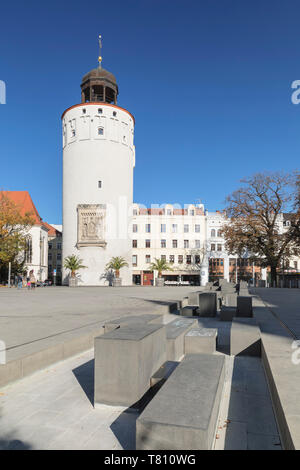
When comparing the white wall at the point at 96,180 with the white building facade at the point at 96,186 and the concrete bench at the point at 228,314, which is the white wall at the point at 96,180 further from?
the concrete bench at the point at 228,314

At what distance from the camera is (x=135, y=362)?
389 cm

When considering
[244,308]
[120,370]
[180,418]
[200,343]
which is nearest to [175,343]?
[200,343]

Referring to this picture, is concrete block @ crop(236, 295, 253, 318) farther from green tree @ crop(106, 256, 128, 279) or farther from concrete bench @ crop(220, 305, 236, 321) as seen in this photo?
green tree @ crop(106, 256, 128, 279)

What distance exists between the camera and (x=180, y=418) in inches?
104

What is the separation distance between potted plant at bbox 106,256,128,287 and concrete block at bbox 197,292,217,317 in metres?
28.4

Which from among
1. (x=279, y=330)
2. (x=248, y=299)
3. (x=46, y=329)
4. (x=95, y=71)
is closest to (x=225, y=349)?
(x=279, y=330)

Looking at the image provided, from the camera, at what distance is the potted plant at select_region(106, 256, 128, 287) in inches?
1559

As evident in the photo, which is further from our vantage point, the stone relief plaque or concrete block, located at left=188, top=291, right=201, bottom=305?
the stone relief plaque

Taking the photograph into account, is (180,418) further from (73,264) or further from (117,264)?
(73,264)

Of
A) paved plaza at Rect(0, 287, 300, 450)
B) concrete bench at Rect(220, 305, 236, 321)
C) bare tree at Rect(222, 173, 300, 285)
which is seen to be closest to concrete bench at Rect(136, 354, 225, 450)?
paved plaza at Rect(0, 287, 300, 450)

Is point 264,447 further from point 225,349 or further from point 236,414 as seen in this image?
point 225,349

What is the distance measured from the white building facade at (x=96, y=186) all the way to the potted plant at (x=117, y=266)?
55cm

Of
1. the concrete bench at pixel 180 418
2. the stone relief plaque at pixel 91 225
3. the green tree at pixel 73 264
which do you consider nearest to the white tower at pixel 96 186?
the stone relief plaque at pixel 91 225
